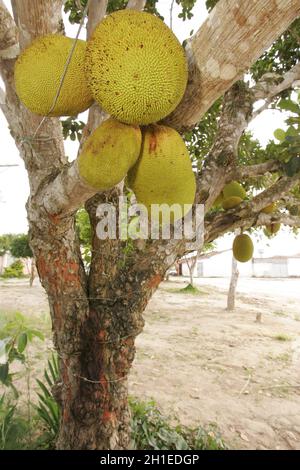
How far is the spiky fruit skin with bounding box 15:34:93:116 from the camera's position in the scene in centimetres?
78

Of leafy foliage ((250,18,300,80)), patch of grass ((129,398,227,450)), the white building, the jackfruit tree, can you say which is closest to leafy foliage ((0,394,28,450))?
the jackfruit tree

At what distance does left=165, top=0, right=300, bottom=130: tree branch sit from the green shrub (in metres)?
20.5

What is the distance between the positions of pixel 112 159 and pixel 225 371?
4.21 meters

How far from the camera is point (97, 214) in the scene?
1747 mm

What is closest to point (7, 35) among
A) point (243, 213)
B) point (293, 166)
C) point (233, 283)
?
point (293, 166)

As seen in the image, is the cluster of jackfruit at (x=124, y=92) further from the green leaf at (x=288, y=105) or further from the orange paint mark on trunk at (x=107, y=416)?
the orange paint mark on trunk at (x=107, y=416)

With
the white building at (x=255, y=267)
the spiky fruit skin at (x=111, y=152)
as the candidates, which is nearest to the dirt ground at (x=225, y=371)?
the spiky fruit skin at (x=111, y=152)

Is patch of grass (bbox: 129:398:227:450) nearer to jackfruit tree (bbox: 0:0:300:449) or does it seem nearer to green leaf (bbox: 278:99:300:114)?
jackfruit tree (bbox: 0:0:300:449)

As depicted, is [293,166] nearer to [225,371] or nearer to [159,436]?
[159,436]

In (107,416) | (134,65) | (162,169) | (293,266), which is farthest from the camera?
(293,266)

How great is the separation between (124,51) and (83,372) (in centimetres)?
148

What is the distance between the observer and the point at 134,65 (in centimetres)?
69
